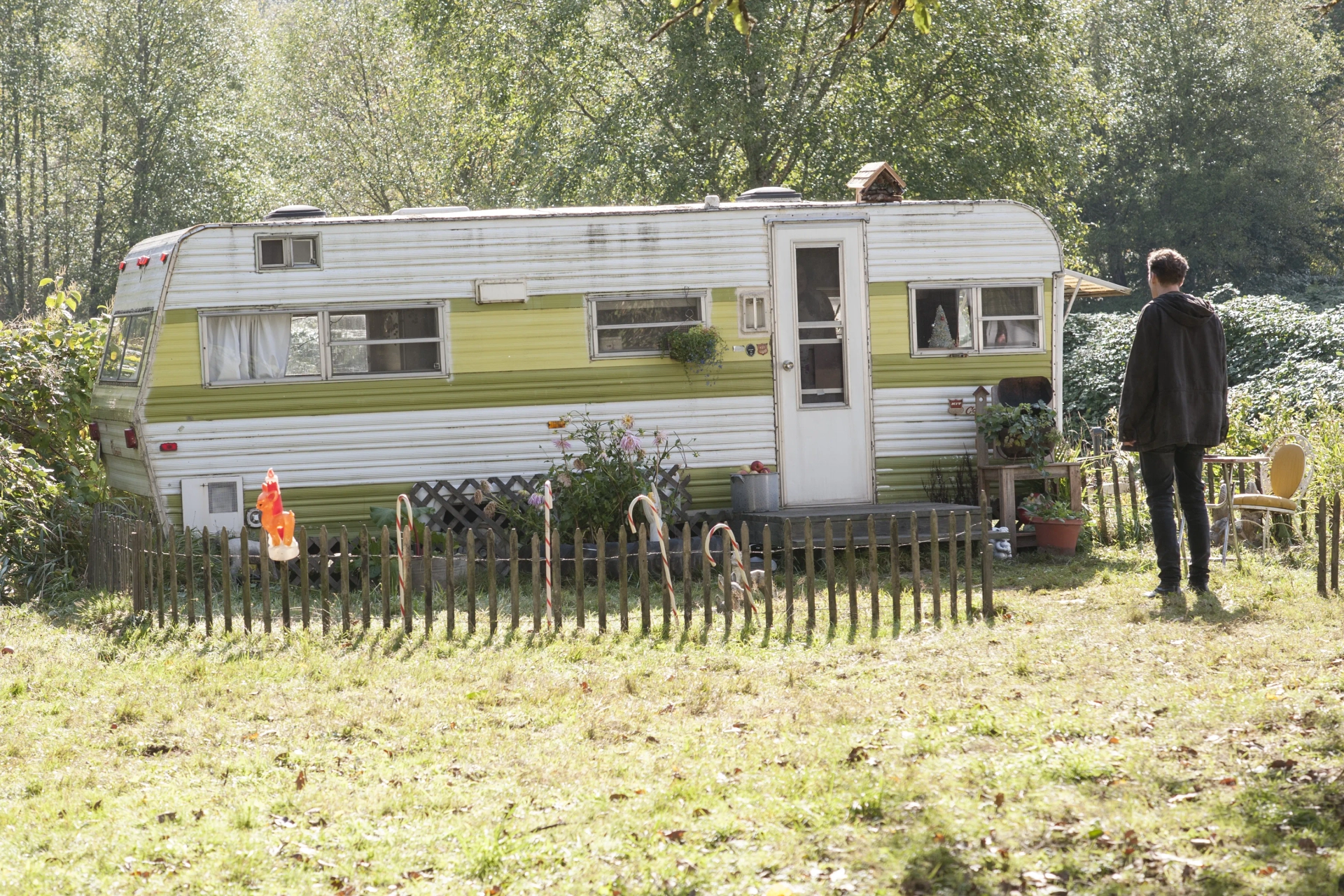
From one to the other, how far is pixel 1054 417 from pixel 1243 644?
429cm

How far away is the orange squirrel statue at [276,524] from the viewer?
7734 mm

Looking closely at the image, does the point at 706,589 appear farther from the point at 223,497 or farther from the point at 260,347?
the point at 260,347

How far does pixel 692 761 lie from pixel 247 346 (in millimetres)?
6362

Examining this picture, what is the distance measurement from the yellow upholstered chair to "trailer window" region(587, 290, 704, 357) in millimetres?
4244

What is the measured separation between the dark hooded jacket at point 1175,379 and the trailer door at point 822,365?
10.5ft

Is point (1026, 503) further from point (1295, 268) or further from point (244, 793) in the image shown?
point (1295, 268)

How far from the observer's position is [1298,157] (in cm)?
3112

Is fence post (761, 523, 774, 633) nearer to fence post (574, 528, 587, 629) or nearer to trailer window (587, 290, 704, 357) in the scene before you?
fence post (574, 528, 587, 629)

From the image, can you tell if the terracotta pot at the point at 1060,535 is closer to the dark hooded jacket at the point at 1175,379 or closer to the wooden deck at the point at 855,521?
the wooden deck at the point at 855,521

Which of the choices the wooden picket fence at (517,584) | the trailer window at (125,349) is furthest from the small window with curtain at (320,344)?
the wooden picket fence at (517,584)

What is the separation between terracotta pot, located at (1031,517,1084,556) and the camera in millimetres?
10461

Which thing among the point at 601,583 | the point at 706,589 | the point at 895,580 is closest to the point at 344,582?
the point at 601,583

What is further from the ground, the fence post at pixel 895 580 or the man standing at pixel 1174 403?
the man standing at pixel 1174 403

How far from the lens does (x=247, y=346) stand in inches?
402
